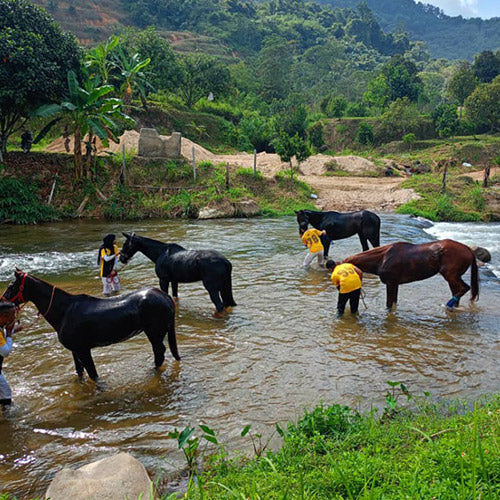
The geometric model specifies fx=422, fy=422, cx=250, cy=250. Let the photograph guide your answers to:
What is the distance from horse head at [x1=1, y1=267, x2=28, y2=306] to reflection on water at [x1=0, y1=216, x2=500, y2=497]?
1256 mm

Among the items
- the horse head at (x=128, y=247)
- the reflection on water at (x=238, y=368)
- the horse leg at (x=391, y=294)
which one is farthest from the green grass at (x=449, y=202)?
the horse head at (x=128, y=247)

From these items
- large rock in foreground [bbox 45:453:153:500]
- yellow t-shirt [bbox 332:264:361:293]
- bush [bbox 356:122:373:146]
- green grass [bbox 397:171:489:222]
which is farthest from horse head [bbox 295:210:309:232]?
bush [bbox 356:122:373:146]

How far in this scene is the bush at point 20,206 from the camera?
18766 mm

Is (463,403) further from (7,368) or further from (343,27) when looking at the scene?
(343,27)

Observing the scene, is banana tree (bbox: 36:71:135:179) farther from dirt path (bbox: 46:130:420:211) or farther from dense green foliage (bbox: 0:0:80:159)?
dirt path (bbox: 46:130:420:211)

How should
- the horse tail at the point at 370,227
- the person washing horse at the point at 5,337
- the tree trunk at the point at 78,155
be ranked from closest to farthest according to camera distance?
the person washing horse at the point at 5,337 → the horse tail at the point at 370,227 → the tree trunk at the point at 78,155

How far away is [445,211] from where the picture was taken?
22.6m

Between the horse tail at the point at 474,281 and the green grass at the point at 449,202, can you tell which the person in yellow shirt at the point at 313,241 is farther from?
the green grass at the point at 449,202

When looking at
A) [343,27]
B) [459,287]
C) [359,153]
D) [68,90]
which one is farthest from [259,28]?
[459,287]

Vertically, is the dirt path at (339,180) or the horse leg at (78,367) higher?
the dirt path at (339,180)

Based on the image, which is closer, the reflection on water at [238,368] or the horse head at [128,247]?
the reflection on water at [238,368]

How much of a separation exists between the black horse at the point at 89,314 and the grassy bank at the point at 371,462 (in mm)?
2174

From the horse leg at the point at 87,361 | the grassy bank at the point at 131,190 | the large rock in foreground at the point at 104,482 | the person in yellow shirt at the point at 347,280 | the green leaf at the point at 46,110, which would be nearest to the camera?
the large rock in foreground at the point at 104,482

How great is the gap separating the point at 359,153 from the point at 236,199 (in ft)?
89.1
